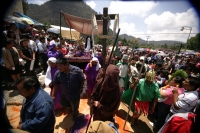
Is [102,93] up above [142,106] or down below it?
above

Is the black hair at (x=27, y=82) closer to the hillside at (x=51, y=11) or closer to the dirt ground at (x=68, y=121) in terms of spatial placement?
the dirt ground at (x=68, y=121)

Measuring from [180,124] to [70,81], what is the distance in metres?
2.31

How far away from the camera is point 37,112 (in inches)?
62.6

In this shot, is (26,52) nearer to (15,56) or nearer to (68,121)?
(15,56)

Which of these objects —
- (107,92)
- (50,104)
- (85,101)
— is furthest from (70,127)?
(107,92)

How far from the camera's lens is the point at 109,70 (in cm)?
186

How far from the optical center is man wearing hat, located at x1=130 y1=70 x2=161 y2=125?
2861mm

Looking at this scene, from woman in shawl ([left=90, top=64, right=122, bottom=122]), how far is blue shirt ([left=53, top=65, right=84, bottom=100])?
802mm

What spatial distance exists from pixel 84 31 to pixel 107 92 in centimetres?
610

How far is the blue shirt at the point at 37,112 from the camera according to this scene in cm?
158

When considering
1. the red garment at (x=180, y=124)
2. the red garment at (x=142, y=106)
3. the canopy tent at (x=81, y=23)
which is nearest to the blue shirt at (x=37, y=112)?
the red garment at (x=180, y=124)

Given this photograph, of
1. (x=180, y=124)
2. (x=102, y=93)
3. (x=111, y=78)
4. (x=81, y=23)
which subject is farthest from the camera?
(x=81, y=23)

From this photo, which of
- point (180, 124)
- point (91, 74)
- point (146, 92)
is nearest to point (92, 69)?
point (91, 74)

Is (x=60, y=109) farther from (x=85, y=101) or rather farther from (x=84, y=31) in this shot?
(x=84, y=31)
